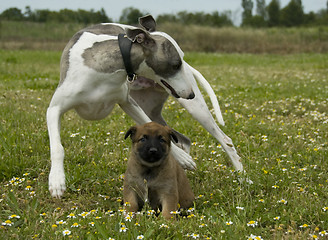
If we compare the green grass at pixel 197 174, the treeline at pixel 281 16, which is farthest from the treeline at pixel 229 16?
the green grass at pixel 197 174

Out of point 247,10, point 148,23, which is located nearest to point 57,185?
point 148,23

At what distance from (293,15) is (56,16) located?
1497 centimetres

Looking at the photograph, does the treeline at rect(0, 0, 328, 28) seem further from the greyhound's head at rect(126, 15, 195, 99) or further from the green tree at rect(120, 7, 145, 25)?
the greyhound's head at rect(126, 15, 195, 99)

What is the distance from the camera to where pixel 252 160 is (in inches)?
175

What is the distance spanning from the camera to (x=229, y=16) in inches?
1186

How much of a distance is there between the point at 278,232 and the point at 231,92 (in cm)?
607

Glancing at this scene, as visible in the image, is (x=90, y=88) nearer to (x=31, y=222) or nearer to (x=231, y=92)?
(x=31, y=222)

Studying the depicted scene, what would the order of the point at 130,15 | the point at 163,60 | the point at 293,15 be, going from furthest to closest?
the point at 293,15
the point at 130,15
the point at 163,60

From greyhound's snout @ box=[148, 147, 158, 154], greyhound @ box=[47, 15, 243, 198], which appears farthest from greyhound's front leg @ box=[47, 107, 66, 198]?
greyhound's snout @ box=[148, 147, 158, 154]

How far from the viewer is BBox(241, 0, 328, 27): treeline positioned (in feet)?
92.9

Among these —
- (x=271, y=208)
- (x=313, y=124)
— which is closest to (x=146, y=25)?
(x=271, y=208)

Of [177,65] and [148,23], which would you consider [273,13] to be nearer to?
[148,23]

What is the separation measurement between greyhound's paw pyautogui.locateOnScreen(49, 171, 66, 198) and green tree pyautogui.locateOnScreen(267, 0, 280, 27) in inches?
1083

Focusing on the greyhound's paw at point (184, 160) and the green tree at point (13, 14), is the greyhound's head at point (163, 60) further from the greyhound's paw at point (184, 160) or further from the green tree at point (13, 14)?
the green tree at point (13, 14)
